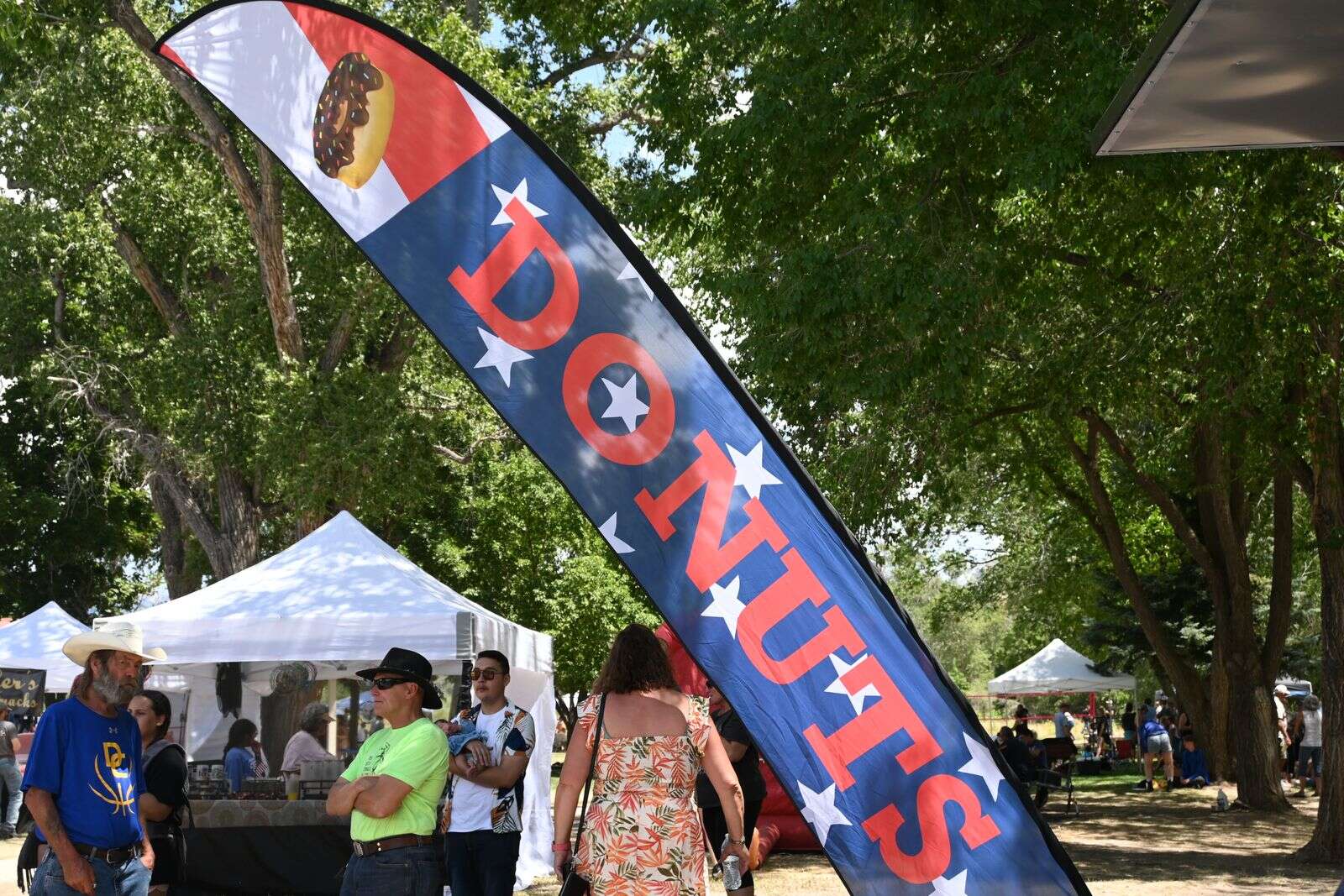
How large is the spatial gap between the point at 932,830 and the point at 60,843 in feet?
11.0

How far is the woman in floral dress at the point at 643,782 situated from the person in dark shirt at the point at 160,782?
274cm

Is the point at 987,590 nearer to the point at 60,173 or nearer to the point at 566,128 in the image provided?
the point at 566,128

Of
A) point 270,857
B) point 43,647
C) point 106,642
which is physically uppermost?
point 43,647

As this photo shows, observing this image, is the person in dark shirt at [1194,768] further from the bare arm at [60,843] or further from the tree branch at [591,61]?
the bare arm at [60,843]

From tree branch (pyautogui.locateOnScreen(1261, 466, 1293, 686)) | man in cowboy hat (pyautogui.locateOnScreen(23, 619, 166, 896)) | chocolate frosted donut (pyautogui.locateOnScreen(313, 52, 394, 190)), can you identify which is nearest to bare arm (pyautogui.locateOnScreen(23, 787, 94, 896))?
man in cowboy hat (pyautogui.locateOnScreen(23, 619, 166, 896))

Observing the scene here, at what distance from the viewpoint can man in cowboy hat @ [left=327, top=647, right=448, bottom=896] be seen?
5348mm

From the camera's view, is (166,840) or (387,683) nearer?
(387,683)

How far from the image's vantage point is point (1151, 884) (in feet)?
41.8

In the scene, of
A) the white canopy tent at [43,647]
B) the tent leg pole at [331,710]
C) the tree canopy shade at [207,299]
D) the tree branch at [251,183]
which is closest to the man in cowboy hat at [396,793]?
the tent leg pole at [331,710]

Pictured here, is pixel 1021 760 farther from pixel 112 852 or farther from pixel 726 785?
pixel 112 852

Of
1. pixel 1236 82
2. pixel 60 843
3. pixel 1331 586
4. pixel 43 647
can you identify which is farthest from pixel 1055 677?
pixel 1236 82

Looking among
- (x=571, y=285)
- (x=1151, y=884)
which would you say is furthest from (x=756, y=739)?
(x=1151, y=884)

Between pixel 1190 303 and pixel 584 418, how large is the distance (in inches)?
356

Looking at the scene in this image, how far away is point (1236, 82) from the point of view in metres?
4.24
